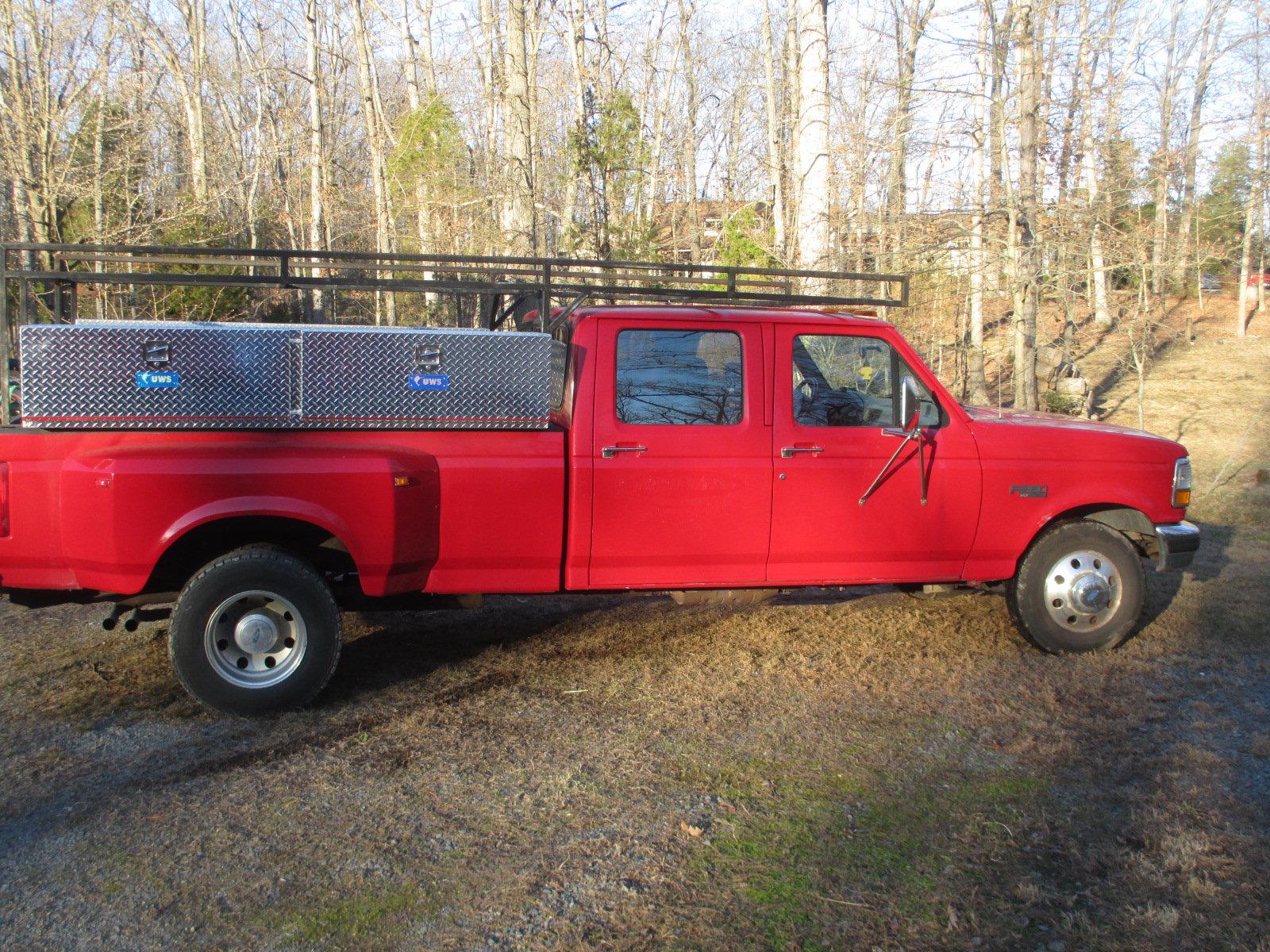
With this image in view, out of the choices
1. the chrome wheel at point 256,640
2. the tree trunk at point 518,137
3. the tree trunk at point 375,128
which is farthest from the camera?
the tree trunk at point 375,128

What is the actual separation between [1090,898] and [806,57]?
9.96 m

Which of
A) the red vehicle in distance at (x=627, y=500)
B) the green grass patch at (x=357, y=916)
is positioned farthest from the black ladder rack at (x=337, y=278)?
the green grass patch at (x=357, y=916)

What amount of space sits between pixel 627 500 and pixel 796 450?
929 millimetres

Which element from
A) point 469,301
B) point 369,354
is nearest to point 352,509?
point 369,354

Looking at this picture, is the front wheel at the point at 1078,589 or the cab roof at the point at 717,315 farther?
the front wheel at the point at 1078,589

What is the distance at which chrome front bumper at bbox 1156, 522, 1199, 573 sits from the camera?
18.7 ft

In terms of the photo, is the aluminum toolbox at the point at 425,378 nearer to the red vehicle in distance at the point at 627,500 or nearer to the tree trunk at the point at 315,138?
the red vehicle in distance at the point at 627,500

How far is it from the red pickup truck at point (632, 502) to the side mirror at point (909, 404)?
0.05 feet

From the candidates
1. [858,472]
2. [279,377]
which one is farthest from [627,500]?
[279,377]

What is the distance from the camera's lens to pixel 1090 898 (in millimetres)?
3238

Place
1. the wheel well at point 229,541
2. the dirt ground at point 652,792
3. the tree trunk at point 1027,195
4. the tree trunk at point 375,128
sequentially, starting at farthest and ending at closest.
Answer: the tree trunk at point 375,128 → the tree trunk at point 1027,195 → the wheel well at point 229,541 → the dirt ground at point 652,792

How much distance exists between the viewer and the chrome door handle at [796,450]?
527 cm

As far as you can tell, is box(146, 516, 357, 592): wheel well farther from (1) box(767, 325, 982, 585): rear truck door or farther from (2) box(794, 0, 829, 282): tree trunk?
(2) box(794, 0, 829, 282): tree trunk

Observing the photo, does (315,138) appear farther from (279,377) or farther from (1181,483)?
(1181,483)
